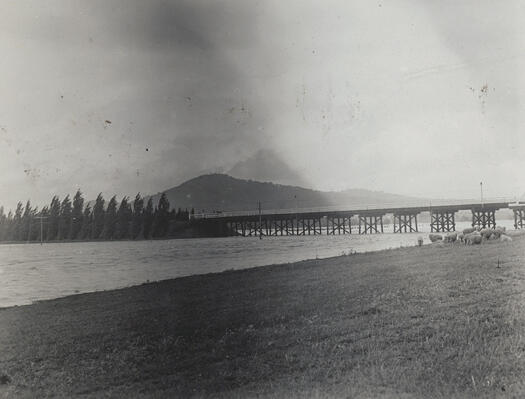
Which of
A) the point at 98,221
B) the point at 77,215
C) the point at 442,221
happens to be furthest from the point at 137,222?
the point at 442,221

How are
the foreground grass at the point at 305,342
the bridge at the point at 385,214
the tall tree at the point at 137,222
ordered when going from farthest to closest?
1. the tall tree at the point at 137,222
2. the bridge at the point at 385,214
3. the foreground grass at the point at 305,342

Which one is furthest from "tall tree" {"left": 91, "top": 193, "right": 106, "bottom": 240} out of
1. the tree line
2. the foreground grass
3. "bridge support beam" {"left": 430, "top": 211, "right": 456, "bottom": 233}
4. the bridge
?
the foreground grass

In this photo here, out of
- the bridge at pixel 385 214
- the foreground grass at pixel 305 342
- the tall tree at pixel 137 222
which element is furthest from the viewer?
the tall tree at pixel 137 222

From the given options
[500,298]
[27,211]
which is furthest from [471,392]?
[27,211]

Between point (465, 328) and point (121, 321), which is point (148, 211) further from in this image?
point (465, 328)

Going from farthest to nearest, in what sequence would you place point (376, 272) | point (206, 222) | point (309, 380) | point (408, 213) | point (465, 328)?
point (206, 222), point (408, 213), point (376, 272), point (465, 328), point (309, 380)

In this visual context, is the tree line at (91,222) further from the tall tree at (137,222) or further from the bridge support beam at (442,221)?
the bridge support beam at (442,221)

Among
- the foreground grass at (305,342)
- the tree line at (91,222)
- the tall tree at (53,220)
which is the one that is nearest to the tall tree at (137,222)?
the tree line at (91,222)

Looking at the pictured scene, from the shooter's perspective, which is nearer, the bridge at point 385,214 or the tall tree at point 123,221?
the bridge at point 385,214
